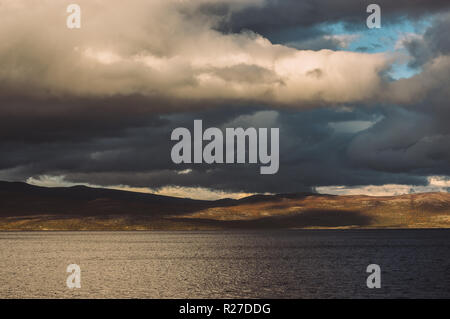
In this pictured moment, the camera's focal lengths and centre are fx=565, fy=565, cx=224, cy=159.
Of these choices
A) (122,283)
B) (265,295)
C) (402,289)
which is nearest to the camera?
(265,295)

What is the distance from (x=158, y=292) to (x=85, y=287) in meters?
13.6

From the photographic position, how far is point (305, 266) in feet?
458

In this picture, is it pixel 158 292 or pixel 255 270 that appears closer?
pixel 158 292

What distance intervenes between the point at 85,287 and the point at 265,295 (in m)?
31.3

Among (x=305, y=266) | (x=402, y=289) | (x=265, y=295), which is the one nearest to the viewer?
(x=265, y=295)
